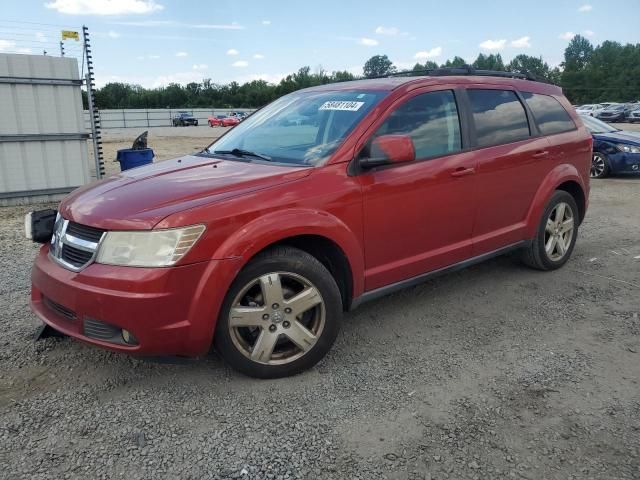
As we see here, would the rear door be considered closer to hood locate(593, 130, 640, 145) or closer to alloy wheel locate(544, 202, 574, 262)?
alloy wheel locate(544, 202, 574, 262)

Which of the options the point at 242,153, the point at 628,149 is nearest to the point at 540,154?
the point at 242,153

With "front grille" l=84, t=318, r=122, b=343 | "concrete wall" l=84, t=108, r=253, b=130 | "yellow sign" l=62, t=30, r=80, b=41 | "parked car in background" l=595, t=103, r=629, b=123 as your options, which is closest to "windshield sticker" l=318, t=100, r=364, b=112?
"front grille" l=84, t=318, r=122, b=343

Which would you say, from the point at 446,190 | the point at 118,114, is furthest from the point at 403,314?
the point at 118,114

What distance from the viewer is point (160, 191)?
3047mm

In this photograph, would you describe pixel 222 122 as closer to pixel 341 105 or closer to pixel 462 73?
pixel 462 73

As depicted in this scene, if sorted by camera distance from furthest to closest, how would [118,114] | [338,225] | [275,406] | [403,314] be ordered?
[118,114] → [403,314] → [338,225] → [275,406]

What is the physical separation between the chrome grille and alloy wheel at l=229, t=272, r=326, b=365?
81 cm

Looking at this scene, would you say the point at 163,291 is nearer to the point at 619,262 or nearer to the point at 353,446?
the point at 353,446


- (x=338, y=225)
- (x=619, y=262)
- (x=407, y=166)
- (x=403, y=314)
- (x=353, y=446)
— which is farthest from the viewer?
(x=619, y=262)

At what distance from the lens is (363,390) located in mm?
3059

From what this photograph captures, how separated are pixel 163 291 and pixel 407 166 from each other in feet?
5.98

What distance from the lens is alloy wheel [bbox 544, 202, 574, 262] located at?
4988mm

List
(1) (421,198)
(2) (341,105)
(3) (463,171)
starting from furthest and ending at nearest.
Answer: (3) (463,171), (2) (341,105), (1) (421,198)

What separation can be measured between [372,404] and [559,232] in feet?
10.1
